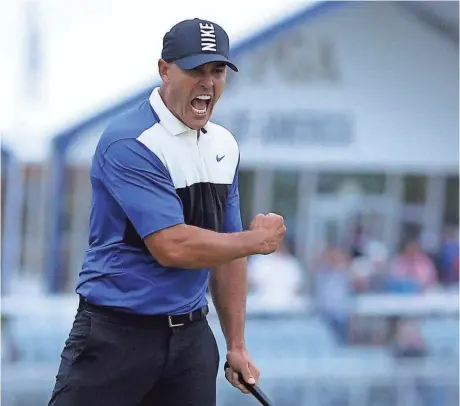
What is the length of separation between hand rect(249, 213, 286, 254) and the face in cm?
32

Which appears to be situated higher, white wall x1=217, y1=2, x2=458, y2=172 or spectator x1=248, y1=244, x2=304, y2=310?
white wall x1=217, y1=2, x2=458, y2=172

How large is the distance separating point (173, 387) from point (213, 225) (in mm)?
495

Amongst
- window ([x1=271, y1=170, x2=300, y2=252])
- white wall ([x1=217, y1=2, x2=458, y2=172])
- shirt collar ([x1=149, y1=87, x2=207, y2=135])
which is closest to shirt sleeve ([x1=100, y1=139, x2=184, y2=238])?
shirt collar ([x1=149, y1=87, x2=207, y2=135])

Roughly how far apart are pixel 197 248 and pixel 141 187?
0.23 meters

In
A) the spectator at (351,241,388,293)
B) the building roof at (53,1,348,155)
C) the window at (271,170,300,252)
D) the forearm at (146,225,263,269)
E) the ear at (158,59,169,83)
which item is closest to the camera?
the forearm at (146,225,263,269)

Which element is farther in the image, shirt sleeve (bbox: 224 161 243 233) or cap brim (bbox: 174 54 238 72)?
shirt sleeve (bbox: 224 161 243 233)

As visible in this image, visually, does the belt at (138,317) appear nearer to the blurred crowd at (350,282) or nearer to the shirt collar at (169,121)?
the shirt collar at (169,121)

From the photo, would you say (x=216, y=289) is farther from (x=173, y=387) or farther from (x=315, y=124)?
(x=315, y=124)

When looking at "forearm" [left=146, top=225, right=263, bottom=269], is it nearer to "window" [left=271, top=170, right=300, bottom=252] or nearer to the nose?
the nose

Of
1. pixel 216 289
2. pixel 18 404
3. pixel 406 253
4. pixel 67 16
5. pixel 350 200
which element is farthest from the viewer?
pixel 350 200

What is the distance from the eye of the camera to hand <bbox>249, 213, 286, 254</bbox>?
3168 millimetres

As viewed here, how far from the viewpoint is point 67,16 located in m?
10.4

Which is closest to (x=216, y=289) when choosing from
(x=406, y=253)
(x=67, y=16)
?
(x=67, y=16)

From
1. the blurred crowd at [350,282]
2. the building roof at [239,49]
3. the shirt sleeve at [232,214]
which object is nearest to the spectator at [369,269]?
the blurred crowd at [350,282]
